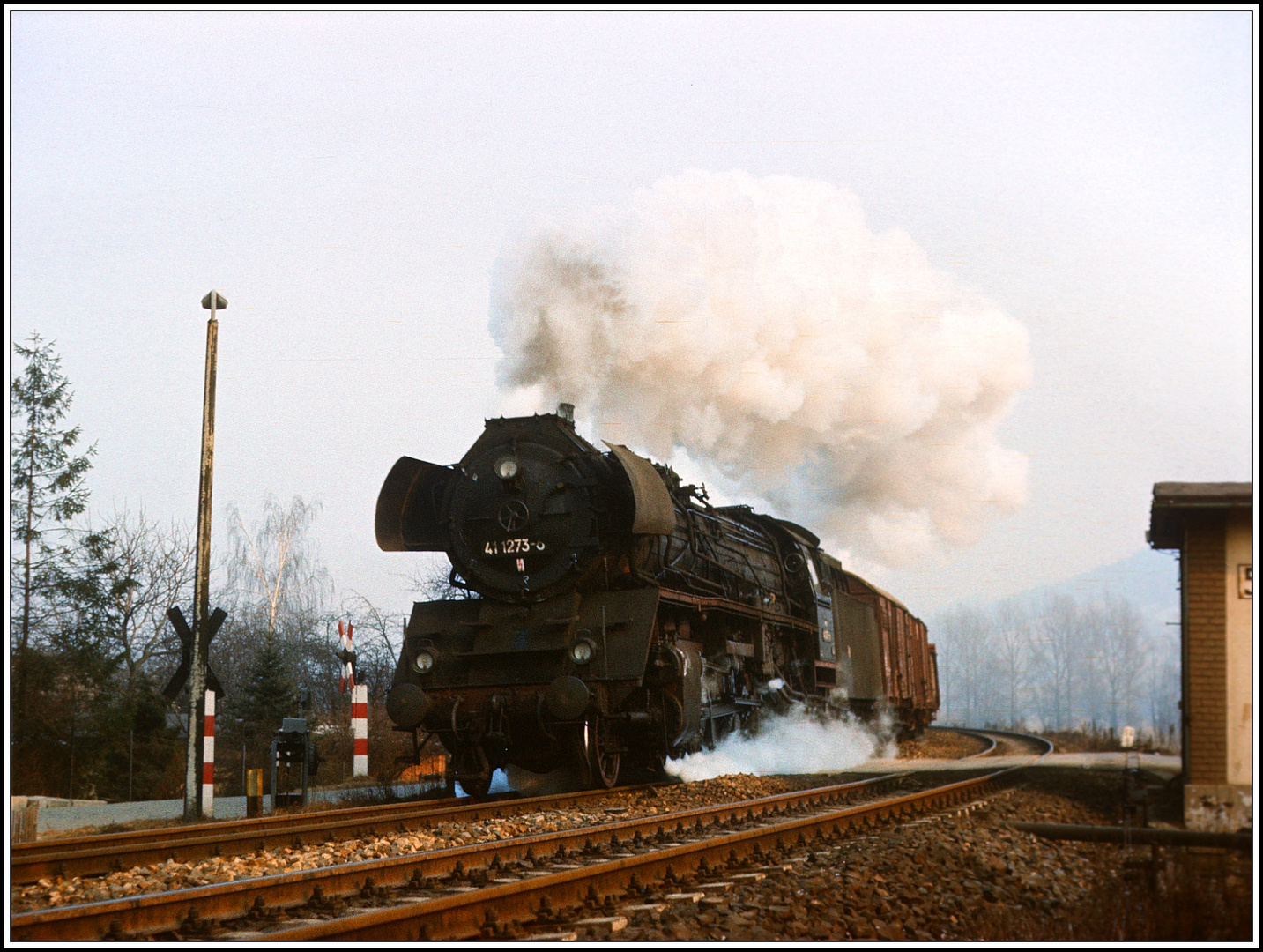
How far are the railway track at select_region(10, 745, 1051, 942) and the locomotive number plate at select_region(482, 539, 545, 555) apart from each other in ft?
10.8

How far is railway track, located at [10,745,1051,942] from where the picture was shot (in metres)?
4.97

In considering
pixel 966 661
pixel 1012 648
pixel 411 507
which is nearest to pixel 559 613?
pixel 411 507

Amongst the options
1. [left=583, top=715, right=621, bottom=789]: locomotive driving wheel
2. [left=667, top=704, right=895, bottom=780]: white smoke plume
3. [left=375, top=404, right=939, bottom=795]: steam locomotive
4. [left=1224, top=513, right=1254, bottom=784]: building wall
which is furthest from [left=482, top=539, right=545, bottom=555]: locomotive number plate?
[left=1224, top=513, right=1254, bottom=784]: building wall

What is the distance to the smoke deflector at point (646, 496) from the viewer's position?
10391mm

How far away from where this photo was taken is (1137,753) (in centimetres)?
771

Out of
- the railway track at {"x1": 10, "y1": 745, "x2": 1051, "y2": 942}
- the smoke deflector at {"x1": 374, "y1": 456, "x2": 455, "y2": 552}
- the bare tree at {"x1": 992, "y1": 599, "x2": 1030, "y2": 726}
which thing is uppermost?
the smoke deflector at {"x1": 374, "y1": 456, "x2": 455, "y2": 552}

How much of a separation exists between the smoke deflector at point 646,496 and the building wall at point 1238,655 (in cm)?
509

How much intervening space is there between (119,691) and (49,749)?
1.47 meters

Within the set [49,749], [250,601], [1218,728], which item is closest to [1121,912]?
[1218,728]

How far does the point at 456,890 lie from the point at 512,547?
5240mm

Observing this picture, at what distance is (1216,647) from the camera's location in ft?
21.8

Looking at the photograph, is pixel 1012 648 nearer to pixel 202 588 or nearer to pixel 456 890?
pixel 202 588

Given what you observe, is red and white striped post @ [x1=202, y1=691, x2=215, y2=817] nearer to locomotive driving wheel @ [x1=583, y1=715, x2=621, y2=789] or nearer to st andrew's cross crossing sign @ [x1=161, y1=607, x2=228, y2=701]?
st andrew's cross crossing sign @ [x1=161, y1=607, x2=228, y2=701]

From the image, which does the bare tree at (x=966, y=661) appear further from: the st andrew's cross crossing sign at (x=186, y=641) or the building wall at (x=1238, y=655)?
the st andrew's cross crossing sign at (x=186, y=641)
